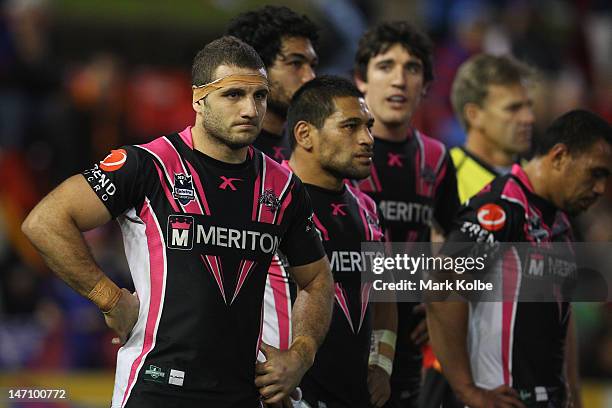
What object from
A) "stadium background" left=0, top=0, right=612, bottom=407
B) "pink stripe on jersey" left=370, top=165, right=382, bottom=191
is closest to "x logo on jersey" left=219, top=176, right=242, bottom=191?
"pink stripe on jersey" left=370, top=165, right=382, bottom=191

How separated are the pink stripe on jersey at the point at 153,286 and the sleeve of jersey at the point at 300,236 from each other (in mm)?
640

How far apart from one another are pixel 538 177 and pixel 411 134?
992 millimetres

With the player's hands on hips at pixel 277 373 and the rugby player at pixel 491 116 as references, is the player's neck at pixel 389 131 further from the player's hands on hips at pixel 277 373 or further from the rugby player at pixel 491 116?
the player's hands on hips at pixel 277 373

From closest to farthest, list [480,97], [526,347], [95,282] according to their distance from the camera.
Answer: [95,282], [526,347], [480,97]

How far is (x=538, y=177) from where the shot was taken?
6.37 metres

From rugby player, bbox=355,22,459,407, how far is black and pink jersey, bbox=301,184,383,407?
0.87 meters

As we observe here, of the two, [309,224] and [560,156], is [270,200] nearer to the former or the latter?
[309,224]

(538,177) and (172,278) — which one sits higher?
(538,177)

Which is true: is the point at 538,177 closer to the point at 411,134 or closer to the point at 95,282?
the point at 411,134

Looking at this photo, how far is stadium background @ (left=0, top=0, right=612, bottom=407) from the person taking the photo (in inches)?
427

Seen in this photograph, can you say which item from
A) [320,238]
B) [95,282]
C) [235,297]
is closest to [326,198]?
[320,238]

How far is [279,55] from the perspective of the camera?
6.66 meters

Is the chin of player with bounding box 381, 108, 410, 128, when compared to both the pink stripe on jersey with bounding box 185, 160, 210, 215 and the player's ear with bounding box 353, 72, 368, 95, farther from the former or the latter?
the pink stripe on jersey with bounding box 185, 160, 210, 215

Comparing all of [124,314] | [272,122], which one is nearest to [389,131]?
[272,122]
